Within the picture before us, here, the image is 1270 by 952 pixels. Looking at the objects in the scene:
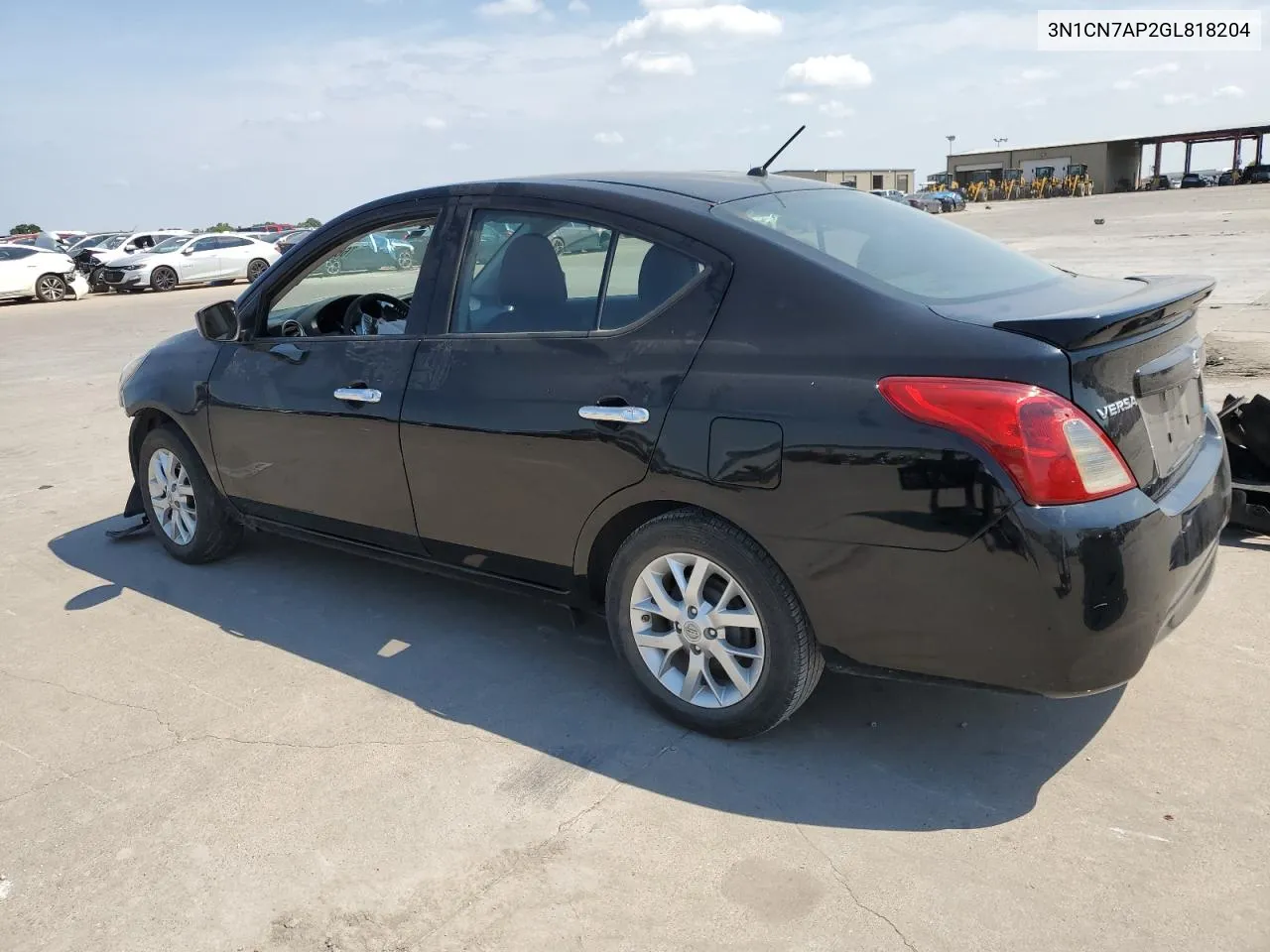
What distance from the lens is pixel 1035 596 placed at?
2596 millimetres

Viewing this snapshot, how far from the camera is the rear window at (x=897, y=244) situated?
10.3 ft

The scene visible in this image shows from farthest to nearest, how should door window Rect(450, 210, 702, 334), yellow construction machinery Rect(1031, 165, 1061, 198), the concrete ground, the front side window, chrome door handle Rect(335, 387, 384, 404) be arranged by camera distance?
yellow construction machinery Rect(1031, 165, 1061, 198)
the front side window
chrome door handle Rect(335, 387, 384, 404)
door window Rect(450, 210, 702, 334)
the concrete ground

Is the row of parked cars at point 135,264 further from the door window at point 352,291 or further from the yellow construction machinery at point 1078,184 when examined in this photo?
the yellow construction machinery at point 1078,184

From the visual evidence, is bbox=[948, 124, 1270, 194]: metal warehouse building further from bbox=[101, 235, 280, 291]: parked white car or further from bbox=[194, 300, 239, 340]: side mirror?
bbox=[194, 300, 239, 340]: side mirror

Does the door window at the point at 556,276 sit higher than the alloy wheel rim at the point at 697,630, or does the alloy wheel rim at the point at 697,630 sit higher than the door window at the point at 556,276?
the door window at the point at 556,276

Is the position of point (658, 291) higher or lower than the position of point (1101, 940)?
higher

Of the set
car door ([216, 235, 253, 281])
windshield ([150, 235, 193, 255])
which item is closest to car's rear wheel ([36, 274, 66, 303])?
windshield ([150, 235, 193, 255])

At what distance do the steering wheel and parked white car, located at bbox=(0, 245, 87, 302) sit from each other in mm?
25732

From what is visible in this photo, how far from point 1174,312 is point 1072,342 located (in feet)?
2.10

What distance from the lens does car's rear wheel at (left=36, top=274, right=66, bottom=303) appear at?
26.5m

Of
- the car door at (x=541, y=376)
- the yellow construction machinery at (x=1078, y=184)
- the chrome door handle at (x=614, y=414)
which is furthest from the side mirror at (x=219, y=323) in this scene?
the yellow construction machinery at (x=1078, y=184)

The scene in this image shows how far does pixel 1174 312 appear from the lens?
3.01 metres

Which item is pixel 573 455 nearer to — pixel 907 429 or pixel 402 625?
pixel 907 429

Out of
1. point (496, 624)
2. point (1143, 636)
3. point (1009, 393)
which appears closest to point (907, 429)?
point (1009, 393)
